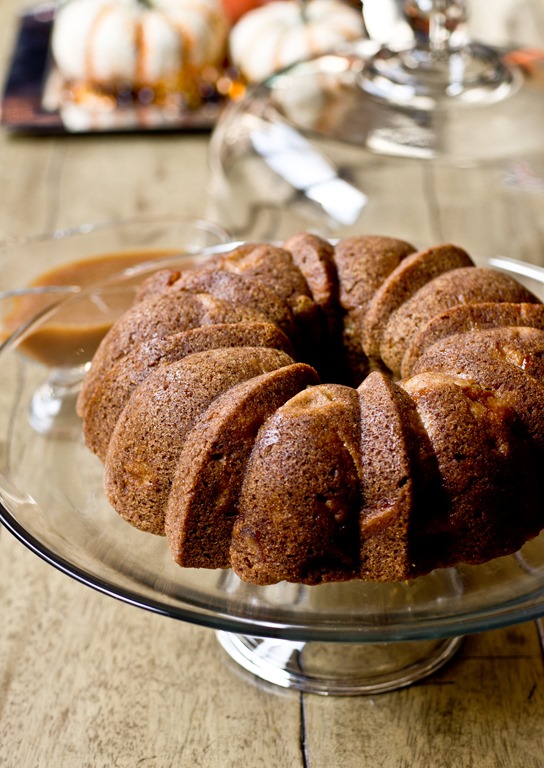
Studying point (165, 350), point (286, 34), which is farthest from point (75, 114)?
point (165, 350)

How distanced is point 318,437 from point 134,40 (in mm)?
1688

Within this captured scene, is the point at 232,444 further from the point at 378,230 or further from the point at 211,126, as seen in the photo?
the point at 211,126

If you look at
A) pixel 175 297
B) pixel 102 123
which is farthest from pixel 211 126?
pixel 175 297

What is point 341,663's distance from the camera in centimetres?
118

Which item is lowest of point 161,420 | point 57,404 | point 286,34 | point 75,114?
point 75,114

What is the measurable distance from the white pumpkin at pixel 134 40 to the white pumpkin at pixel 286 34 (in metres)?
0.08

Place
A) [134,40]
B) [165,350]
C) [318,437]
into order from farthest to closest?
1. [134,40]
2. [165,350]
3. [318,437]

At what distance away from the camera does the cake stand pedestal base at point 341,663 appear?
116 centimetres

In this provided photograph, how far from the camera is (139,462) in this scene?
108 cm

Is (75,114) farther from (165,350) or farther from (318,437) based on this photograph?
(318,437)

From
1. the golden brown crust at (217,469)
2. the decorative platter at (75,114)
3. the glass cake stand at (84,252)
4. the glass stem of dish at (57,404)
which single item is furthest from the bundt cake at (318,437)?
the decorative platter at (75,114)

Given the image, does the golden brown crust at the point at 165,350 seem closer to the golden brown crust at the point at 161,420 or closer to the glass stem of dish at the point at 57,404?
the golden brown crust at the point at 161,420

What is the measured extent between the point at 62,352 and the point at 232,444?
1.67ft

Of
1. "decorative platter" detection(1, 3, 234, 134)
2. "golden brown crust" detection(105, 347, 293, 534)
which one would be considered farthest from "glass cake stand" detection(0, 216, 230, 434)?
"decorative platter" detection(1, 3, 234, 134)
